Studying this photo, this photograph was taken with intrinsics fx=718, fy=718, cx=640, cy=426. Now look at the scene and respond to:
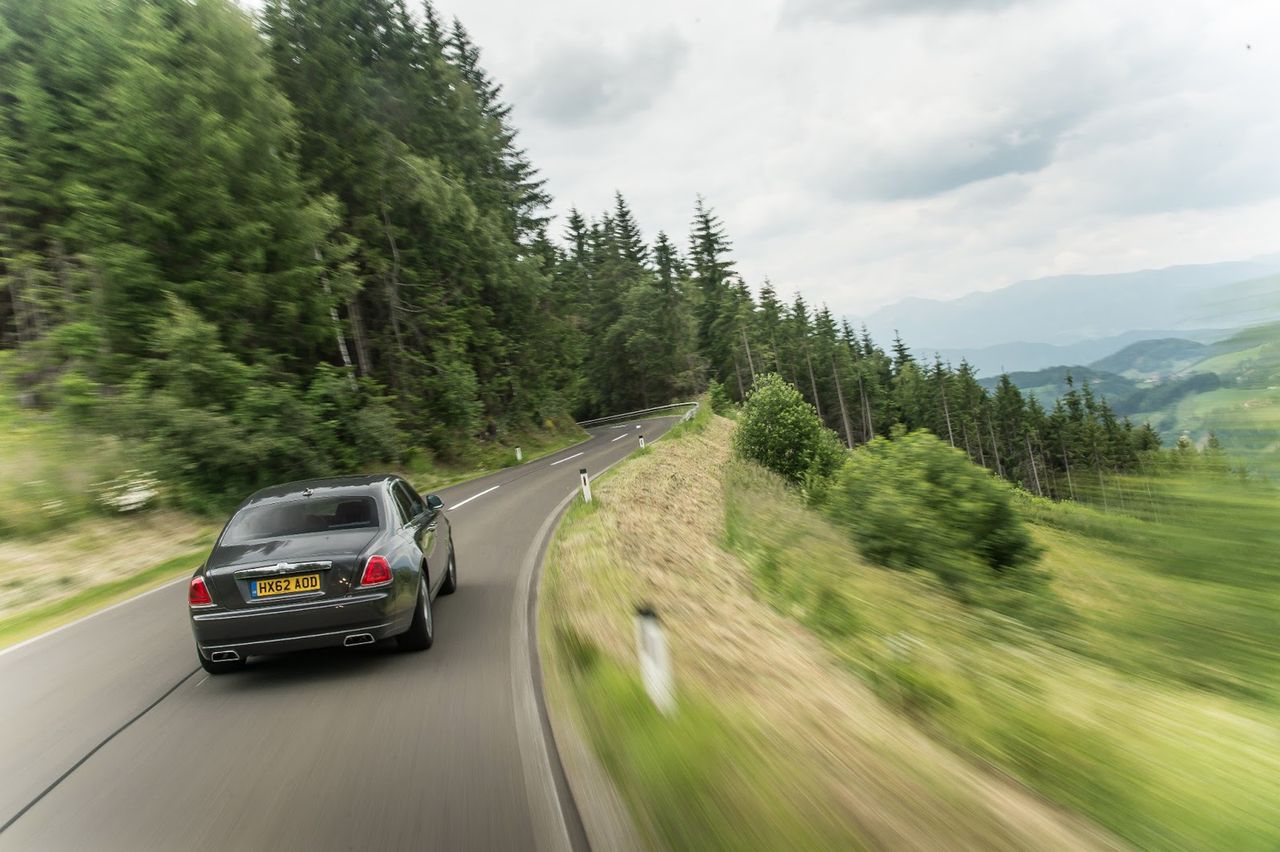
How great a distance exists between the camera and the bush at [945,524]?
431 inches

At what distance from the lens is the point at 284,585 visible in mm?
5246

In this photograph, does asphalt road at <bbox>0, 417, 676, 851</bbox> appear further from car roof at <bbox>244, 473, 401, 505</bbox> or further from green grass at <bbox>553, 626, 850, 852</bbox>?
car roof at <bbox>244, 473, 401, 505</bbox>

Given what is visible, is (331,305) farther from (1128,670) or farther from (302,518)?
(1128,670)

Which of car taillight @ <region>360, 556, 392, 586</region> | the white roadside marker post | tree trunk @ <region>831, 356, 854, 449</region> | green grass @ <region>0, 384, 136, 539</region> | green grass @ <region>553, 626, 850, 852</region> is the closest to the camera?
green grass @ <region>553, 626, 850, 852</region>

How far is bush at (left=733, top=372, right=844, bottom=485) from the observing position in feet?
82.4

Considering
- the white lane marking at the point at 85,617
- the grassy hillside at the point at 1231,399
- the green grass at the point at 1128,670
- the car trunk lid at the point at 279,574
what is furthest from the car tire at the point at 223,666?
the grassy hillside at the point at 1231,399

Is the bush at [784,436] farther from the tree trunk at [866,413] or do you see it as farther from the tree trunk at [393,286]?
the tree trunk at [866,413]

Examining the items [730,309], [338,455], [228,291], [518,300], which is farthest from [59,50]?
[730,309]

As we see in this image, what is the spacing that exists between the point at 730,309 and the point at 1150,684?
210ft

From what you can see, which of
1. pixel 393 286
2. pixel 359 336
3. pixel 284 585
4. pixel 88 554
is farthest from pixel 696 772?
pixel 393 286

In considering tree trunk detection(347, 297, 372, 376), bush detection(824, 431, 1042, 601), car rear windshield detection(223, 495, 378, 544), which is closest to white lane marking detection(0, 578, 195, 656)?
car rear windshield detection(223, 495, 378, 544)

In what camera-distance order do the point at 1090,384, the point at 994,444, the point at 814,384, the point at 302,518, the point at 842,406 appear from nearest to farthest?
the point at 302,518, the point at 1090,384, the point at 842,406, the point at 814,384, the point at 994,444

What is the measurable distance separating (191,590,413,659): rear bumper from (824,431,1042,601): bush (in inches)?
330

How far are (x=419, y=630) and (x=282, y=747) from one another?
1.78 metres
